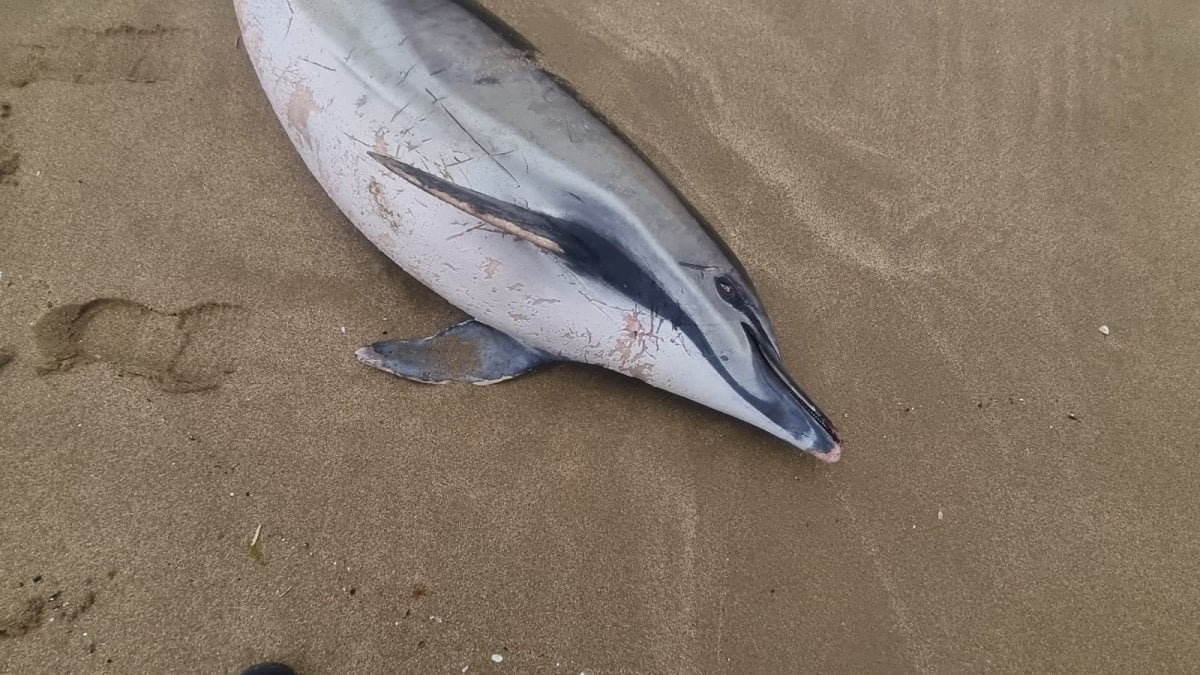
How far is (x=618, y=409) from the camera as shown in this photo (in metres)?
3.13

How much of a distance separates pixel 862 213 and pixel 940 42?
1.38 meters

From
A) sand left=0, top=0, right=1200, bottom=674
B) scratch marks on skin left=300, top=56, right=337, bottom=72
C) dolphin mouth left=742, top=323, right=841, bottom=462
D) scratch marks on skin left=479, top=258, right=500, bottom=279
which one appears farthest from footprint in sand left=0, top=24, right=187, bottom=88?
dolphin mouth left=742, top=323, right=841, bottom=462

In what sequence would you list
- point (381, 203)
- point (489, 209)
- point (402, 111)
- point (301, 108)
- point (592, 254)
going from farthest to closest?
1. point (301, 108)
2. point (381, 203)
3. point (402, 111)
4. point (592, 254)
5. point (489, 209)

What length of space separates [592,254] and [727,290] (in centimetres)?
57

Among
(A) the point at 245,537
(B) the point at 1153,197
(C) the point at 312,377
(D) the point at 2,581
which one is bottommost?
(D) the point at 2,581

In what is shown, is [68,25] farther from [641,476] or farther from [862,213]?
[862,213]

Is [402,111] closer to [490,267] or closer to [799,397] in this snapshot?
[490,267]

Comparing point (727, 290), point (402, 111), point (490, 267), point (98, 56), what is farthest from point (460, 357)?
point (98, 56)

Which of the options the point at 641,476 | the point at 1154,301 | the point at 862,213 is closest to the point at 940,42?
the point at 862,213

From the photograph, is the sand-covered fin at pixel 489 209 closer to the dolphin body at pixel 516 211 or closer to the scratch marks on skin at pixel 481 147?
the dolphin body at pixel 516 211

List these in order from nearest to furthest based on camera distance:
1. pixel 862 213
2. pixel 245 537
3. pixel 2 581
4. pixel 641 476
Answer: pixel 2 581 < pixel 245 537 < pixel 641 476 < pixel 862 213

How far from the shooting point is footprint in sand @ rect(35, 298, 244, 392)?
302 centimetres

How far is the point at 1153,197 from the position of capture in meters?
3.86

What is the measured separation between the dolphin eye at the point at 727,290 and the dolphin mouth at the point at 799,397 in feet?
0.38
